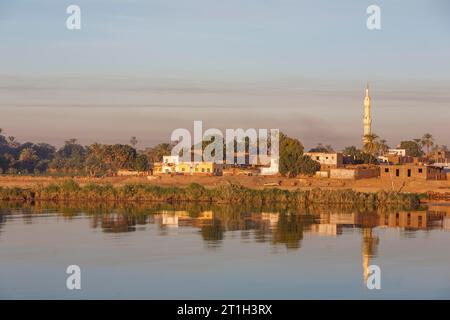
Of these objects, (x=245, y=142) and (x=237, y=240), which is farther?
(x=245, y=142)

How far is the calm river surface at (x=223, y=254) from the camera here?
27.4 m

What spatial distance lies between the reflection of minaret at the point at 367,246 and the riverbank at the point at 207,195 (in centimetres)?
1735

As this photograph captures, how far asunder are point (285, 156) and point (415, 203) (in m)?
22.5

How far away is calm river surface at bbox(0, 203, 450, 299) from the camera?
2738cm

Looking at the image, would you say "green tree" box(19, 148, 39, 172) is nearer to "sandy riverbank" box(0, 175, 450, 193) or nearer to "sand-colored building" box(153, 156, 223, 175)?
"sand-colored building" box(153, 156, 223, 175)

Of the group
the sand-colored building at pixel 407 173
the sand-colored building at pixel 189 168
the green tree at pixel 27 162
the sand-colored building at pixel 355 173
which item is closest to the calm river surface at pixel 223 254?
the sand-colored building at pixel 407 173

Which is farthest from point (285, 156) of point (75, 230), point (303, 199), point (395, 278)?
point (395, 278)

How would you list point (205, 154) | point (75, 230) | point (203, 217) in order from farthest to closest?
point (205, 154) < point (203, 217) < point (75, 230)

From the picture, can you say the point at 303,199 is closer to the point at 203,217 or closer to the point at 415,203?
the point at 415,203

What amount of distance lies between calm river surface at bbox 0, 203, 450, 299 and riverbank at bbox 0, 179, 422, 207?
814cm

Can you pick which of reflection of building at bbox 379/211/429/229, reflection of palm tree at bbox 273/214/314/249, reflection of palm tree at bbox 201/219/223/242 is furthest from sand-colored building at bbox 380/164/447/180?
reflection of palm tree at bbox 201/219/223/242
